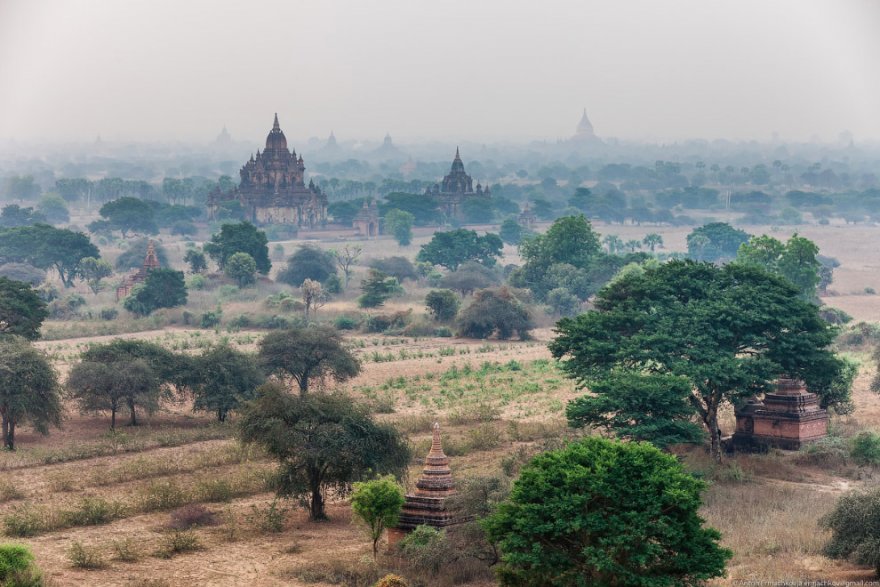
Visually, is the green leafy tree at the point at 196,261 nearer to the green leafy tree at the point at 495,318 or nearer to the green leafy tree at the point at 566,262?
the green leafy tree at the point at 566,262

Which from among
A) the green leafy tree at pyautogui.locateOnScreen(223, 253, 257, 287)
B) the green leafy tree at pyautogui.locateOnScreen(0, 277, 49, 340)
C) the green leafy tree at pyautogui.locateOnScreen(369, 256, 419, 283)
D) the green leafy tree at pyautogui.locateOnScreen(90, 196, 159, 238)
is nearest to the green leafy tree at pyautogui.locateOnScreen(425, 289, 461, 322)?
the green leafy tree at pyautogui.locateOnScreen(223, 253, 257, 287)

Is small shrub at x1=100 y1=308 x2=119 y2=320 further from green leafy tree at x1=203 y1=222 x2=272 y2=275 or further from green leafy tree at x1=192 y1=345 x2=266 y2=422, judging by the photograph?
green leafy tree at x1=192 y1=345 x2=266 y2=422

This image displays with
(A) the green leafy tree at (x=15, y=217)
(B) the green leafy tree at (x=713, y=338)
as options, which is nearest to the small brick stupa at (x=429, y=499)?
(B) the green leafy tree at (x=713, y=338)

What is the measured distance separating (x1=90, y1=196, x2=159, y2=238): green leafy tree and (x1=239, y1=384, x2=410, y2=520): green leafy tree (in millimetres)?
93009

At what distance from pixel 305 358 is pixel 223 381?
13.0 feet

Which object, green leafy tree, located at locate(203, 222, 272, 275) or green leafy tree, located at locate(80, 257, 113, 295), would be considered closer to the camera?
green leafy tree, located at locate(203, 222, 272, 275)

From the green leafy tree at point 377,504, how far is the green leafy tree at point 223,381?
48.6 ft

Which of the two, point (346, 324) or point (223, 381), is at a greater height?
point (223, 381)

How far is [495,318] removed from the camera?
205ft

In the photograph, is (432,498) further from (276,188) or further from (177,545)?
(276,188)

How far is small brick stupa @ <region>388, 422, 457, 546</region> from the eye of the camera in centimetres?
2525

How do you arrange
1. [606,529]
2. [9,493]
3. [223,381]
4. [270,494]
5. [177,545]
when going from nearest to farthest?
[606,529], [177,545], [9,493], [270,494], [223,381]

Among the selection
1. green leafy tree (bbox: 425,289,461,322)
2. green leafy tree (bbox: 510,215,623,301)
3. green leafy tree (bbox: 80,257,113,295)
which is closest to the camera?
green leafy tree (bbox: 425,289,461,322)

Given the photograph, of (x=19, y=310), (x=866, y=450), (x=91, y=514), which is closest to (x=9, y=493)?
(x=91, y=514)
